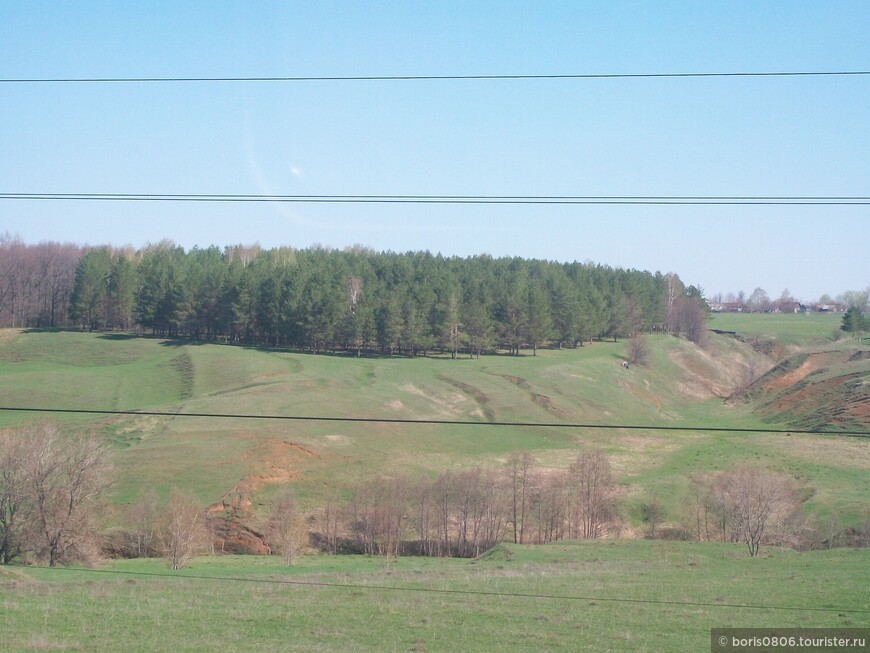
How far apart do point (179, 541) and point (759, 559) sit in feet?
90.6

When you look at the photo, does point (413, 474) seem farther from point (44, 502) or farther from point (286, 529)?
point (44, 502)

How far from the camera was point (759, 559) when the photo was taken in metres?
38.4

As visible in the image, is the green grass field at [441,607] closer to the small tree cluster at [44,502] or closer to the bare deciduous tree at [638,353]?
the small tree cluster at [44,502]

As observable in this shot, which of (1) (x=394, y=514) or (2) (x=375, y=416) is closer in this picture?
(1) (x=394, y=514)

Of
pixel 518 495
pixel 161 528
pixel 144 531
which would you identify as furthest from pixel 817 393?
pixel 144 531

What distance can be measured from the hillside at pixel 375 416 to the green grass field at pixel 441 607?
44.0 ft

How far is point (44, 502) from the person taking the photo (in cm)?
4144

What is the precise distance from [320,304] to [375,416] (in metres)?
42.4

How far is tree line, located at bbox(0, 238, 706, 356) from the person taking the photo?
117 metres

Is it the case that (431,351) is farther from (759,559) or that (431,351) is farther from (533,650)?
(533,650)

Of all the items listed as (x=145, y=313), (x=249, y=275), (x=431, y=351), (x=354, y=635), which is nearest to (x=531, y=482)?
(x=354, y=635)

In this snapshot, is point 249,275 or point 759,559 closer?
point 759,559

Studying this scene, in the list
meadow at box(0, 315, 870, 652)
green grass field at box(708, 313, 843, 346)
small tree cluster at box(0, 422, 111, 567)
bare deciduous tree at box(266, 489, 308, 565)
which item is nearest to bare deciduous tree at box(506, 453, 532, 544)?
meadow at box(0, 315, 870, 652)

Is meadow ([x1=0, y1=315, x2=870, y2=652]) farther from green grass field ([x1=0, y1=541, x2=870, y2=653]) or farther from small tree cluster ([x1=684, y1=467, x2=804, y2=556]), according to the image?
small tree cluster ([x1=684, y1=467, x2=804, y2=556])
